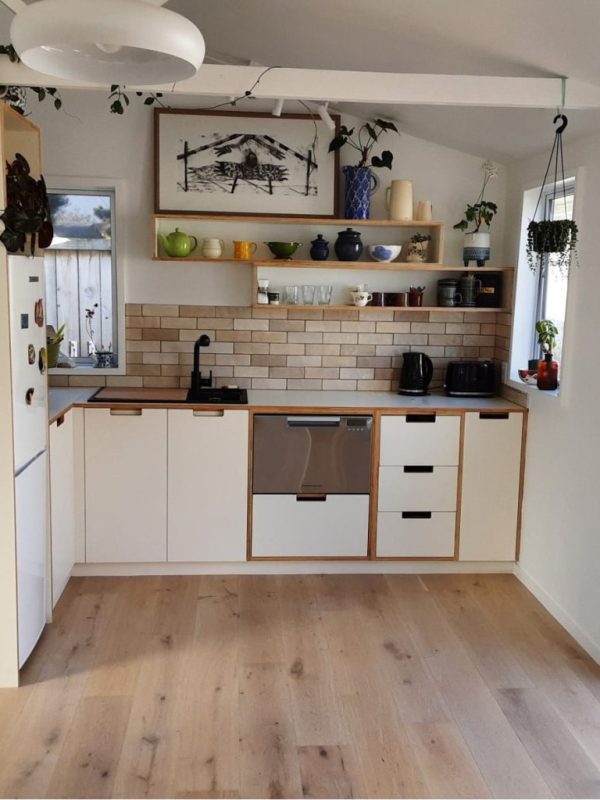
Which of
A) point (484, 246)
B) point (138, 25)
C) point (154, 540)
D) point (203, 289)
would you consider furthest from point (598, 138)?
point (154, 540)

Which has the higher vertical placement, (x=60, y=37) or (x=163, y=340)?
(x=60, y=37)

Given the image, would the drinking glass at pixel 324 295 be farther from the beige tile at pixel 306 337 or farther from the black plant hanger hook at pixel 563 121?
the black plant hanger hook at pixel 563 121

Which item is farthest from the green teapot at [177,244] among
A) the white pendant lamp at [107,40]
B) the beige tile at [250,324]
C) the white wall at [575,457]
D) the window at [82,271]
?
the white pendant lamp at [107,40]

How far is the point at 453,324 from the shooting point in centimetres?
469

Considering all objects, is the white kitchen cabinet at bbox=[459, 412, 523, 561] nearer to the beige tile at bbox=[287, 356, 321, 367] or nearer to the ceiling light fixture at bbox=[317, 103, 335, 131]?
the beige tile at bbox=[287, 356, 321, 367]

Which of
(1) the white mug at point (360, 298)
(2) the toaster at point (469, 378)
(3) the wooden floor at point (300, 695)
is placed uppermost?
(1) the white mug at point (360, 298)

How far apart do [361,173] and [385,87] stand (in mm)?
1189

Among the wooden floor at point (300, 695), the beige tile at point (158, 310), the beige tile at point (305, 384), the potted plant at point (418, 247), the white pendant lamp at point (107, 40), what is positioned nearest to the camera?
the white pendant lamp at point (107, 40)

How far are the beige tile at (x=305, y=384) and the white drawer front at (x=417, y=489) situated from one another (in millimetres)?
743

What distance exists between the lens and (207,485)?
4.10m

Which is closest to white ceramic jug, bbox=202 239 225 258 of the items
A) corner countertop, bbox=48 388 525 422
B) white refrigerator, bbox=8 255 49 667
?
corner countertop, bbox=48 388 525 422

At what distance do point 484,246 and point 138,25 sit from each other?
3243 mm

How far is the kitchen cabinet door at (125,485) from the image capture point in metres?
4.02

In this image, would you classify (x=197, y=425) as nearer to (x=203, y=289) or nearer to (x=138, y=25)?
(x=203, y=289)
